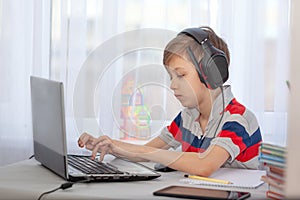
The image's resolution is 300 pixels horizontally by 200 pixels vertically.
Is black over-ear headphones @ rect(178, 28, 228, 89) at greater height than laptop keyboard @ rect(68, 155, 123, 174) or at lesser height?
greater

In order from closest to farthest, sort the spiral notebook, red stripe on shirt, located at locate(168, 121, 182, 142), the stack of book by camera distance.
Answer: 1. the stack of book
2. the spiral notebook
3. red stripe on shirt, located at locate(168, 121, 182, 142)

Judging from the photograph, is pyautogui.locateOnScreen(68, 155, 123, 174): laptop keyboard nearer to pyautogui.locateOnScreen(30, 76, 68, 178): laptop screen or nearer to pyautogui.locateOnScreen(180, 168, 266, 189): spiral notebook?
pyautogui.locateOnScreen(30, 76, 68, 178): laptop screen

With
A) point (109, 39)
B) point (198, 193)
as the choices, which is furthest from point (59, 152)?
point (109, 39)

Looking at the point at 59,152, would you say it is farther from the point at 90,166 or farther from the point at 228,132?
the point at 228,132

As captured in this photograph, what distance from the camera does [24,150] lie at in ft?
8.48

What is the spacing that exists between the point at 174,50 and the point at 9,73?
50.6 inches

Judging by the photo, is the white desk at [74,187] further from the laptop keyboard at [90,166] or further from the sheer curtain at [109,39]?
the sheer curtain at [109,39]

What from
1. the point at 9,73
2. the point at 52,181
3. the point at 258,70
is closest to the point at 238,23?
the point at 258,70

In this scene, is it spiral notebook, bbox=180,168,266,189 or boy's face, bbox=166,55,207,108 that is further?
boy's face, bbox=166,55,207,108

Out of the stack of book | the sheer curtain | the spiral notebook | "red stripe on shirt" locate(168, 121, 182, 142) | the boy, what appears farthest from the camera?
the sheer curtain

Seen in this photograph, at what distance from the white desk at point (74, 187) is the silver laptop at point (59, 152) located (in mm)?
29

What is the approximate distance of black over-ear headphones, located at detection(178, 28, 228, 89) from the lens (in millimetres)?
1561

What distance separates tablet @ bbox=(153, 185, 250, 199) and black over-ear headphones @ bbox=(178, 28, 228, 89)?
1.33 ft

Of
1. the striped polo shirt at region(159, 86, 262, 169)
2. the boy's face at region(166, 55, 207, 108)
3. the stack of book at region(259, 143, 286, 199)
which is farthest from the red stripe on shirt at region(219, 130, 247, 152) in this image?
the stack of book at region(259, 143, 286, 199)
